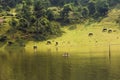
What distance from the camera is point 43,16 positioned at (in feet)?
490

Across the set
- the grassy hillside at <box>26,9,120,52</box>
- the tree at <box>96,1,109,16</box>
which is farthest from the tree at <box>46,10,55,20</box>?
the tree at <box>96,1,109,16</box>

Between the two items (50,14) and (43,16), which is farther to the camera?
(50,14)

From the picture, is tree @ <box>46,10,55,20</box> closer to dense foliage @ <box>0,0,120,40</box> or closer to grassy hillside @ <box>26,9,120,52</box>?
dense foliage @ <box>0,0,120,40</box>

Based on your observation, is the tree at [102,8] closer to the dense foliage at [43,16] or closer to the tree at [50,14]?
the dense foliage at [43,16]

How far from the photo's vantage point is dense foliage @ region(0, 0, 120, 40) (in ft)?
468

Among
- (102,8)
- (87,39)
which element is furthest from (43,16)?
(102,8)

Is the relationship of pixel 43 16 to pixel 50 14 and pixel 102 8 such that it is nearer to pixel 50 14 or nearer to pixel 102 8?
pixel 50 14

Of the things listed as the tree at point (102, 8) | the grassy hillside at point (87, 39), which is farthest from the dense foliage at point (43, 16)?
the grassy hillside at point (87, 39)

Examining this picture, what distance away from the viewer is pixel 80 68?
73.7 m

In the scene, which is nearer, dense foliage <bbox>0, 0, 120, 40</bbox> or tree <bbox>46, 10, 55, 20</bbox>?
dense foliage <bbox>0, 0, 120, 40</bbox>

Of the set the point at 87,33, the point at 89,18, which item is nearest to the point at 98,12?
the point at 89,18

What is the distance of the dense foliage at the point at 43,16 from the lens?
5620 inches

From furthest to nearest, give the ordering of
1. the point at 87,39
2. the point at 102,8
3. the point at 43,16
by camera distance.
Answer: the point at 102,8
the point at 43,16
the point at 87,39

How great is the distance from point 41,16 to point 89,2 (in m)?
30.8
